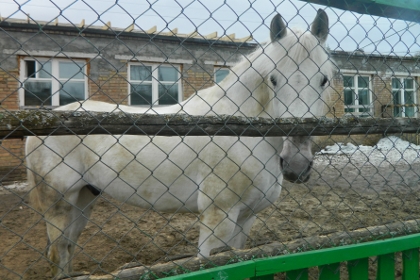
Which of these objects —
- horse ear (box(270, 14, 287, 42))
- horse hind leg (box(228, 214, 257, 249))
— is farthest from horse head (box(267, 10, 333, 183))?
horse hind leg (box(228, 214, 257, 249))

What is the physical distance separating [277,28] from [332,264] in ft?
5.48

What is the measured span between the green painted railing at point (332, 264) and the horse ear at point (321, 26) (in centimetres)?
152

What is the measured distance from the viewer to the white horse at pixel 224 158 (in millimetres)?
2051

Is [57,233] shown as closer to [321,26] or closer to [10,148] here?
[321,26]

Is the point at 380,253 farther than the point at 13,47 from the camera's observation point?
No

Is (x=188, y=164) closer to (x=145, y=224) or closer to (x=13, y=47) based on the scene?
(x=145, y=224)

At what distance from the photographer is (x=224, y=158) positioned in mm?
2547

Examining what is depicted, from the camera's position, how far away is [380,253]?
2027 millimetres

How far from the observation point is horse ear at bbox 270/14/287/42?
2.19 metres

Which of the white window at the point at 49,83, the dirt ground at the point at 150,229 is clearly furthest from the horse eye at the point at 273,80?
the white window at the point at 49,83

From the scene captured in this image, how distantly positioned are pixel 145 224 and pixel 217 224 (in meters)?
2.63

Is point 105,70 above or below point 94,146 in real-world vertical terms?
above

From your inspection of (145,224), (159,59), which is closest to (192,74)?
(159,59)

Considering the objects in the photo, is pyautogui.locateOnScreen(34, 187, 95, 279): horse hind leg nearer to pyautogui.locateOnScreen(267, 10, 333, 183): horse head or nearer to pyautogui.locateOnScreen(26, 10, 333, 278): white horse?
pyautogui.locateOnScreen(26, 10, 333, 278): white horse
